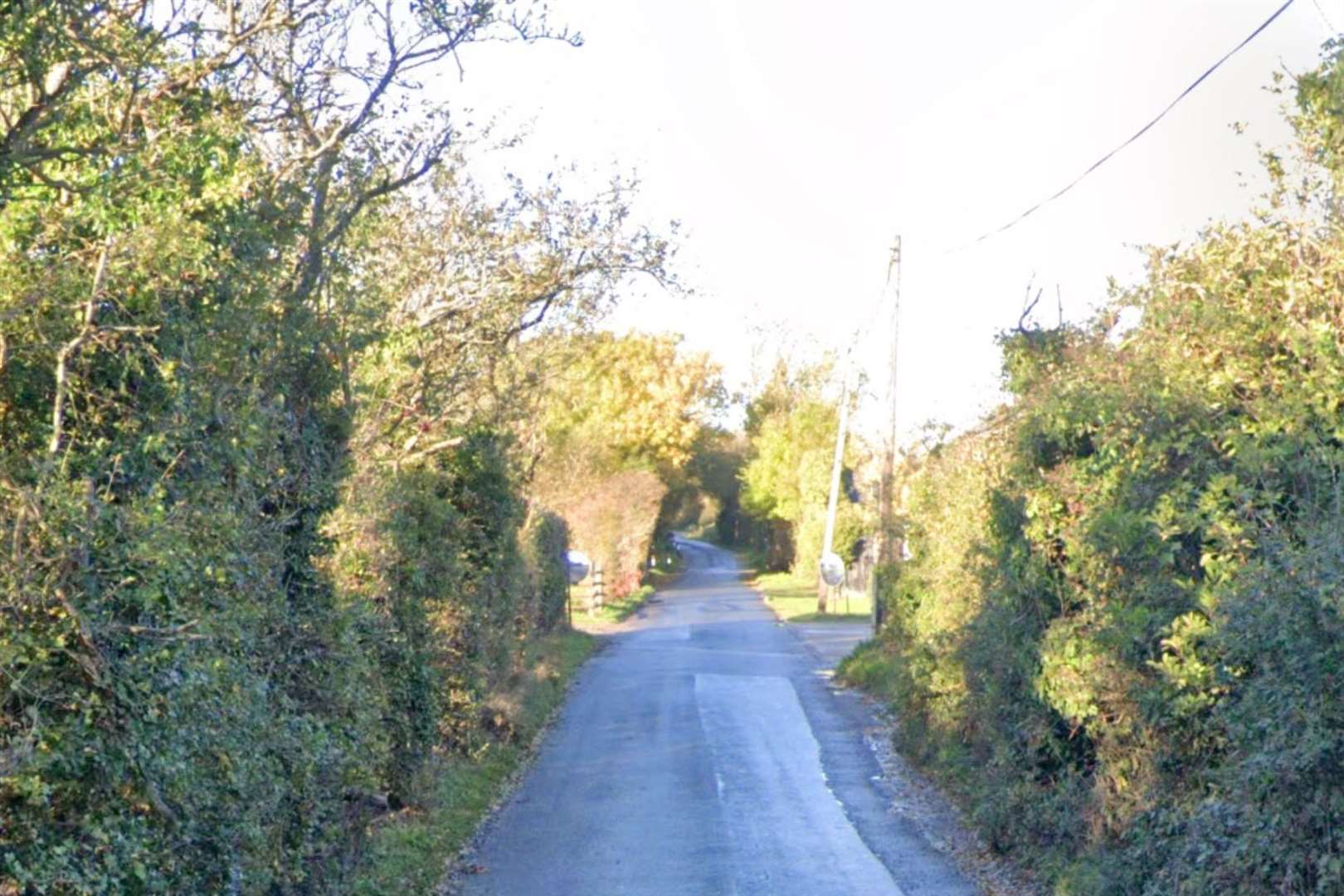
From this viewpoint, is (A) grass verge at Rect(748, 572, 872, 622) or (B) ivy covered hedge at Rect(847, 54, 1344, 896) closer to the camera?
(B) ivy covered hedge at Rect(847, 54, 1344, 896)

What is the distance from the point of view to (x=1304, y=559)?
6859 mm

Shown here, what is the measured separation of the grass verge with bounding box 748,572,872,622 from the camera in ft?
150

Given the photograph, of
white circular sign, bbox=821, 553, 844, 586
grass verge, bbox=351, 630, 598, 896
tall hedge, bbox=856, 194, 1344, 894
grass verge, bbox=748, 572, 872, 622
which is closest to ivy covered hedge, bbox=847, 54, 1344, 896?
tall hedge, bbox=856, 194, 1344, 894

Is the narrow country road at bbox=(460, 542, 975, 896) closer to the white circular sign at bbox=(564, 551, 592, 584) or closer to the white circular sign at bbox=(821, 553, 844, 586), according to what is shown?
the white circular sign at bbox=(564, 551, 592, 584)

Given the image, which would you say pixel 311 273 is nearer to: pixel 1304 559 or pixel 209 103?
pixel 209 103

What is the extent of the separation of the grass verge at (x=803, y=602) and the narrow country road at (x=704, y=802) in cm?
1661

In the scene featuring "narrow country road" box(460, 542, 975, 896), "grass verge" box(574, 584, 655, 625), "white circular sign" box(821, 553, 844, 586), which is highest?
"white circular sign" box(821, 553, 844, 586)

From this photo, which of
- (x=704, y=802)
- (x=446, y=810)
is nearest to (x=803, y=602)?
(x=704, y=802)

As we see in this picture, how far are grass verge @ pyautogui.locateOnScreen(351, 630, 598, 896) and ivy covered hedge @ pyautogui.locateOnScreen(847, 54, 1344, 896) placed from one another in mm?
4506

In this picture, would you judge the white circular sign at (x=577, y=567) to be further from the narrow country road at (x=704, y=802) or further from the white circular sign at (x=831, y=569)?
the white circular sign at (x=831, y=569)

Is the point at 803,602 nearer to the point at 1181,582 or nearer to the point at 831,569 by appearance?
the point at 831,569

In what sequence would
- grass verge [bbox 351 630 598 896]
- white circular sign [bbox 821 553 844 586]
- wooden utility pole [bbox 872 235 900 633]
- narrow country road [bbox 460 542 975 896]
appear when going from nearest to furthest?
grass verge [bbox 351 630 598 896] < narrow country road [bbox 460 542 975 896] < wooden utility pole [bbox 872 235 900 633] < white circular sign [bbox 821 553 844 586]

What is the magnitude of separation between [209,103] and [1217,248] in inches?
259

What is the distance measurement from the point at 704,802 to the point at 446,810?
2678 mm
